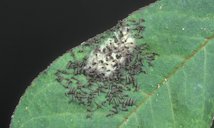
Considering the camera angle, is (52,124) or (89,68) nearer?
(52,124)

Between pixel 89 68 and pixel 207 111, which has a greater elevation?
pixel 89 68

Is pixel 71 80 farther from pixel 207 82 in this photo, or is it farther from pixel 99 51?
pixel 207 82

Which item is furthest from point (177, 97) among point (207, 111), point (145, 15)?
point (145, 15)

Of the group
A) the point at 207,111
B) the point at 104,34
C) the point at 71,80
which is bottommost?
the point at 207,111
